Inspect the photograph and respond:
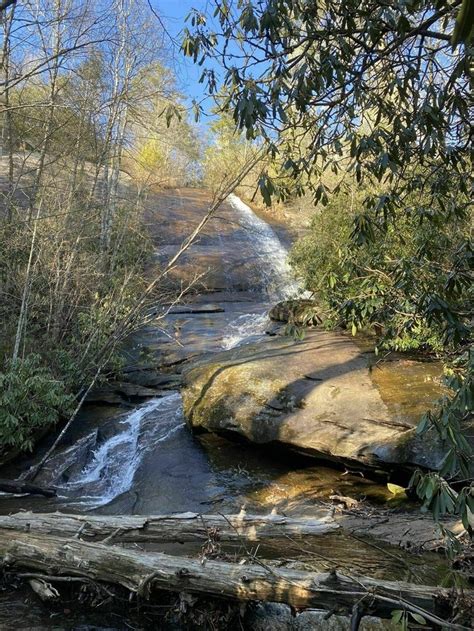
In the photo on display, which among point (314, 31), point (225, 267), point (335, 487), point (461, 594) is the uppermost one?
point (314, 31)

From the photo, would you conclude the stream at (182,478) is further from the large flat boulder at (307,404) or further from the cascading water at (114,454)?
the large flat boulder at (307,404)

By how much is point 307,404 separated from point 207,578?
4.05 m

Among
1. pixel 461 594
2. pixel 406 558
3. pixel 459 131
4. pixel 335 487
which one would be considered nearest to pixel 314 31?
pixel 459 131

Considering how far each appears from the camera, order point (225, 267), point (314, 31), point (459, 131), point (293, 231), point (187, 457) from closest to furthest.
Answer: point (314, 31)
point (459, 131)
point (187, 457)
point (225, 267)
point (293, 231)

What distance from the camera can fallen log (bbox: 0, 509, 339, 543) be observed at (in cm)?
490

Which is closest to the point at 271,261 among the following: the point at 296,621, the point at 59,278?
the point at 59,278

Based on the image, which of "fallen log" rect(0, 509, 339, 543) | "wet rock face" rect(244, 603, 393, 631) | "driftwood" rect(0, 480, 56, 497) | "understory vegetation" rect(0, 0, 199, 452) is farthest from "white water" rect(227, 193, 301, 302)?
"wet rock face" rect(244, 603, 393, 631)

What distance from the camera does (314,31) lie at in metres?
A: 3.70

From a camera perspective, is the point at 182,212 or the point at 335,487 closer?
the point at 335,487

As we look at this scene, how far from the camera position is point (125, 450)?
28.4 ft

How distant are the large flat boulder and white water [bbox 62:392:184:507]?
0.81 metres

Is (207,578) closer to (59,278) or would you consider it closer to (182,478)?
(182,478)

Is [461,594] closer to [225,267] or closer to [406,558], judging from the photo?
[406,558]

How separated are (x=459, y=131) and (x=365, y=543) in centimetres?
388
